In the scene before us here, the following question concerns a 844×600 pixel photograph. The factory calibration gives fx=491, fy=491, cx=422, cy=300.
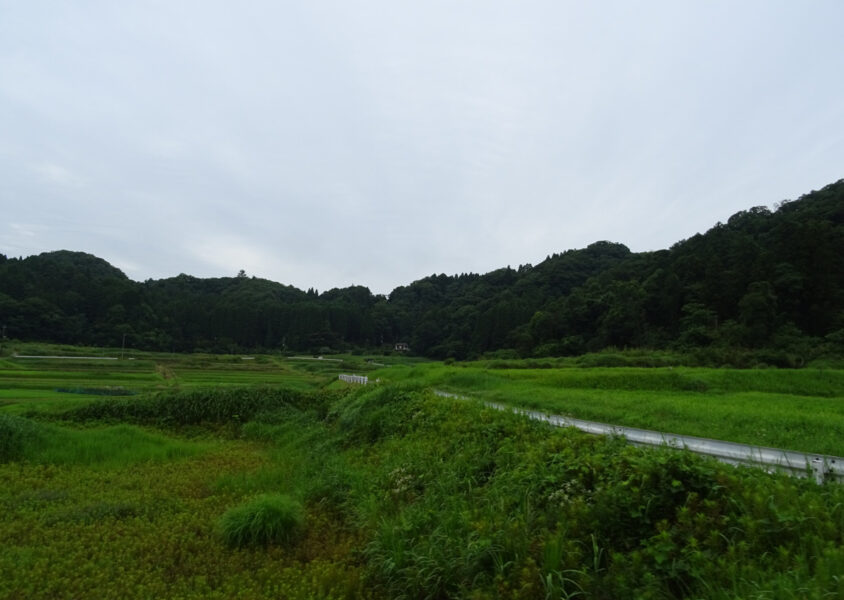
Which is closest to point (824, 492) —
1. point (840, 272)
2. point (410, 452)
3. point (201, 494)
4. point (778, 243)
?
point (410, 452)

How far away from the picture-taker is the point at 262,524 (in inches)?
230

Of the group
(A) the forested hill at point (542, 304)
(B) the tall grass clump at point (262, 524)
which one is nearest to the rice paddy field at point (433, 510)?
(B) the tall grass clump at point (262, 524)

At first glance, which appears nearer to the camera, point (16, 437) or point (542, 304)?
point (16, 437)

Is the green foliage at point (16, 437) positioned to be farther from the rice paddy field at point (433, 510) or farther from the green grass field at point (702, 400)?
the green grass field at point (702, 400)

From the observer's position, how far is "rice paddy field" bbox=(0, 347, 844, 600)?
3.48 metres

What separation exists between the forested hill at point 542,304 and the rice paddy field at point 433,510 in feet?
67.9

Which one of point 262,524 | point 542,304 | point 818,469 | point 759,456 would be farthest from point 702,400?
point 542,304

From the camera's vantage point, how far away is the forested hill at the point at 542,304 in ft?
91.9

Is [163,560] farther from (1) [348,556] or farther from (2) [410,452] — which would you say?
(2) [410,452]

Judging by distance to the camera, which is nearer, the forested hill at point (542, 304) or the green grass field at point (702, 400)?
the green grass field at point (702, 400)

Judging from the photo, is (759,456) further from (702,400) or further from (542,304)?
(542,304)

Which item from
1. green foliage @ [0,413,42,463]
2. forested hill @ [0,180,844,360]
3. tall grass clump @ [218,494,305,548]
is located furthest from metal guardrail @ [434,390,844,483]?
forested hill @ [0,180,844,360]

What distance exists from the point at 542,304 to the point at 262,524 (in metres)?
54.7

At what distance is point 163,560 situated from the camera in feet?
17.1
